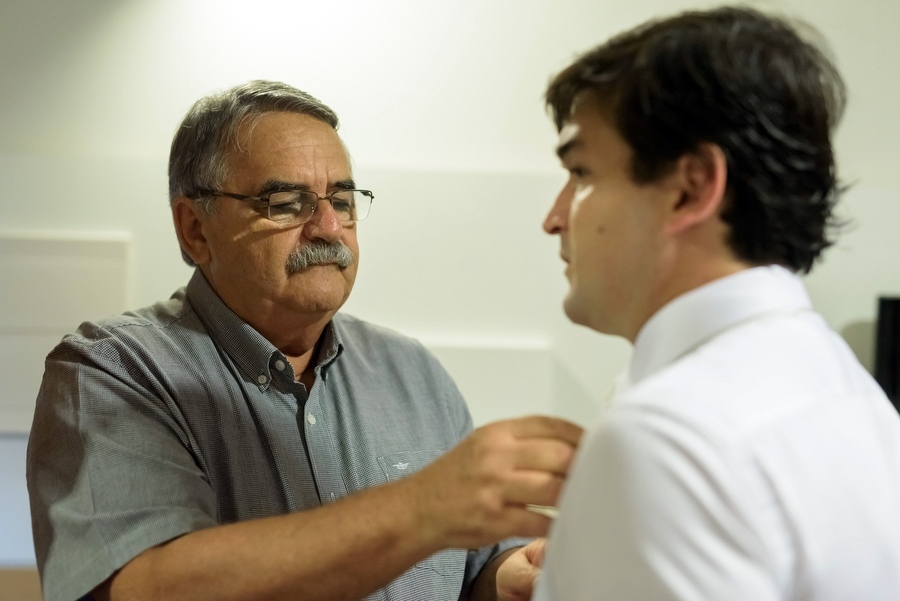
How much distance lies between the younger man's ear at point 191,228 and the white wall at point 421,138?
67 centimetres

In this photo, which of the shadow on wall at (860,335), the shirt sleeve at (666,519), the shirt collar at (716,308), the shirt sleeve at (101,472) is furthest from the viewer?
the shadow on wall at (860,335)

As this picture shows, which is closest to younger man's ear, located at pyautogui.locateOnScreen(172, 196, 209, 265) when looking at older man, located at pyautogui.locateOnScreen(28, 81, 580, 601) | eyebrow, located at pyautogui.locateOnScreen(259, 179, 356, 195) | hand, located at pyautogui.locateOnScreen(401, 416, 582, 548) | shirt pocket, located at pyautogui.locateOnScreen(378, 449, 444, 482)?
older man, located at pyautogui.locateOnScreen(28, 81, 580, 601)

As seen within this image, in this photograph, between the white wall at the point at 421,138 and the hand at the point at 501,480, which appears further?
the white wall at the point at 421,138

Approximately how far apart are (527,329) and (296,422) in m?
0.99

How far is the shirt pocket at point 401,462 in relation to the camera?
4.63ft

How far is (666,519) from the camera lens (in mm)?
608

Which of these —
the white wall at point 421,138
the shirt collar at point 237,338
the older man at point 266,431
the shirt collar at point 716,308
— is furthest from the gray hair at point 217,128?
the shirt collar at point 716,308

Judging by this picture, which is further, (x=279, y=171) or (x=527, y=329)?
(x=527, y=329)

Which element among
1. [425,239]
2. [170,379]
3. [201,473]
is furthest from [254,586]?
[425,239]

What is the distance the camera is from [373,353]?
1592 mm

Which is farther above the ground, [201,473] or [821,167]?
[821,167]

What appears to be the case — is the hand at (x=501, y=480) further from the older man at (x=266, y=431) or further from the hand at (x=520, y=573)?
the hand at (x=520, y=573)

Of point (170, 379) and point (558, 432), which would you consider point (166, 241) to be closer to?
point (170, 379)

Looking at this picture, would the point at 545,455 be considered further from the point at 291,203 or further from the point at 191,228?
the point at 191,228
